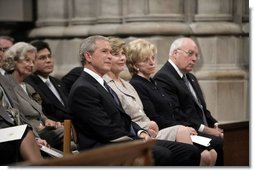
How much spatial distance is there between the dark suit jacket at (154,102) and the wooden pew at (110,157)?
10.8ft

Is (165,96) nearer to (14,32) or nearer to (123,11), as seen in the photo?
(123,11)

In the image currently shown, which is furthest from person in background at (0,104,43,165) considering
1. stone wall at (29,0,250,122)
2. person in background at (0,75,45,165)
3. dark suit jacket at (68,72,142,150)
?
stone wall at (29,0,250,122)

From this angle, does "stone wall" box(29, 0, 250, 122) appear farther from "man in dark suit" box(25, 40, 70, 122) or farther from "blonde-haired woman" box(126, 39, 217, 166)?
"blonde-haired woman" box(126, 39, 217, 166)

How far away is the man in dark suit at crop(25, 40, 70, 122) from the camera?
8258 millimetres

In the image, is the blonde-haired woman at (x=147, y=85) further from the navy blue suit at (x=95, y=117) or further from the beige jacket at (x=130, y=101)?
the navy blue suit at (x=95, y=117)

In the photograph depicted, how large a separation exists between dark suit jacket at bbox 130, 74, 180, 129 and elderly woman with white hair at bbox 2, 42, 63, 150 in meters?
0.69

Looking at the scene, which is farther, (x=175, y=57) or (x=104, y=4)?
(x=104, y=4)

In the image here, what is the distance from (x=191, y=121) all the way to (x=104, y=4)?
2.48 metres

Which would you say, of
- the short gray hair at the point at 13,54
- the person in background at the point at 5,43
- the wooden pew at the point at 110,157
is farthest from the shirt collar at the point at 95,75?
the wooden pew at the point at 110,157

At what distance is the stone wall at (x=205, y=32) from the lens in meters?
9.81

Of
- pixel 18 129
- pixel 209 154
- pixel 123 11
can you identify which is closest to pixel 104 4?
pixel 123 11

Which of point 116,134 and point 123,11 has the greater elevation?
point 123,11

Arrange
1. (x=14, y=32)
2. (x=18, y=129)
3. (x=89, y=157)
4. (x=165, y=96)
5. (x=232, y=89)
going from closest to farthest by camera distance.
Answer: (x=89, y=157) < (x=18, y=129) < (x=165, y=96) < (x=232, y=89) < (x=14, y=32)

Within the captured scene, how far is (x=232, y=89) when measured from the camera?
9.88 m
